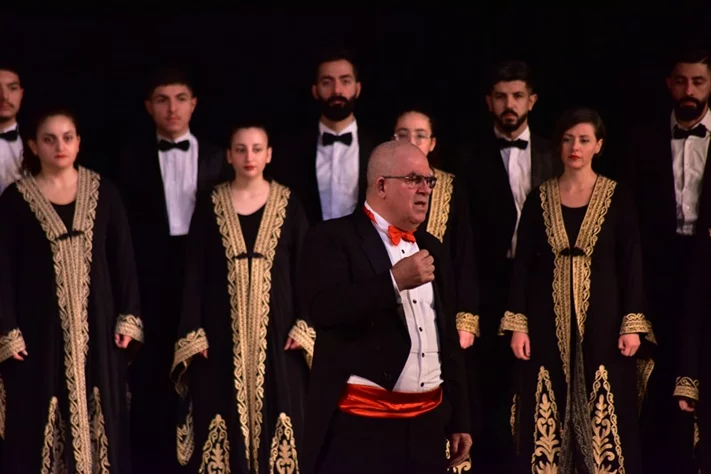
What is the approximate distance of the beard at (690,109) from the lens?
19.1 feet

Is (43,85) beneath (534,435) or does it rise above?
above

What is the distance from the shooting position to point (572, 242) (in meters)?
5.43

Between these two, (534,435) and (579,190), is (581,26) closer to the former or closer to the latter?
(579,190)

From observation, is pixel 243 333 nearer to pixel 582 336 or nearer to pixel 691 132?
pixel 582 336

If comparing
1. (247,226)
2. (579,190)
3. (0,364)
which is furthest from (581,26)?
(0,364)

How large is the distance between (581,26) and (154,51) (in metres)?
2.17

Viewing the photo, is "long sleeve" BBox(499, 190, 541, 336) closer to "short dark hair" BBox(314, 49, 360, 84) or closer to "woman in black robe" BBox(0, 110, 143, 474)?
"short dark hair" BBox(314, 49, 360, 84)

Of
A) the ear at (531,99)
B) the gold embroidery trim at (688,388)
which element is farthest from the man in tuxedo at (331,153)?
the gold embroidery trim at (688,388)

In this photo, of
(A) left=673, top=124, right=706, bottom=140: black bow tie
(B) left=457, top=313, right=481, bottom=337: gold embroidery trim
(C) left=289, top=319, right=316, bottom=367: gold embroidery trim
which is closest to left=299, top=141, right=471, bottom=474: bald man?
(B) left=457, top=313, right=481, bottom=337: gold embroidery trim

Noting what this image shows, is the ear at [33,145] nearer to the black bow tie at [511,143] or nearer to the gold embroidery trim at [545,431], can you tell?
the black bow tie at [511,143]

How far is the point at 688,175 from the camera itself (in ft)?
19.0

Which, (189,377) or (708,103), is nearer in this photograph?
(189,377)

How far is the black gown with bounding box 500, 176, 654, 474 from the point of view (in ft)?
17.6

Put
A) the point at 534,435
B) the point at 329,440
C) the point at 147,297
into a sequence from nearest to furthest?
the point at 329,440 < the point at 534,435 < the point at 147,297
